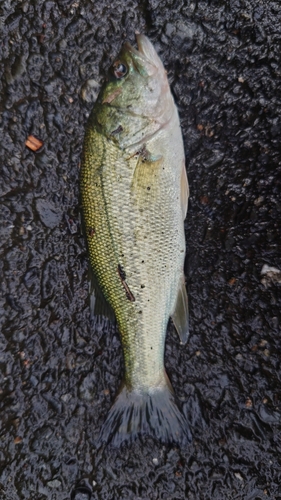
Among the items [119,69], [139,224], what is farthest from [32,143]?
[139,224]

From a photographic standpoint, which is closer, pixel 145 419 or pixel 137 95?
pixel 137 95

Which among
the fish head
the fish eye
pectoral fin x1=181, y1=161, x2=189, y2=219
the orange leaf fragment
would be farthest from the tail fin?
the fish eye

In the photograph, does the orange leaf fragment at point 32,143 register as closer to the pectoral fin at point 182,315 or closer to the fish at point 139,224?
the fish at point 139,224

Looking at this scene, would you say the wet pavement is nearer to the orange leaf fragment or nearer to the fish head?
the orange leaf fragment

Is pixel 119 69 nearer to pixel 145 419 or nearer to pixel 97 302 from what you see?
pixel 97 302

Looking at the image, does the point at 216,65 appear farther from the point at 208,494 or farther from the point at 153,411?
the point at 208,494

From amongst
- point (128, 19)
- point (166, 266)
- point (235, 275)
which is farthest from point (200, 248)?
point (128, 19)
